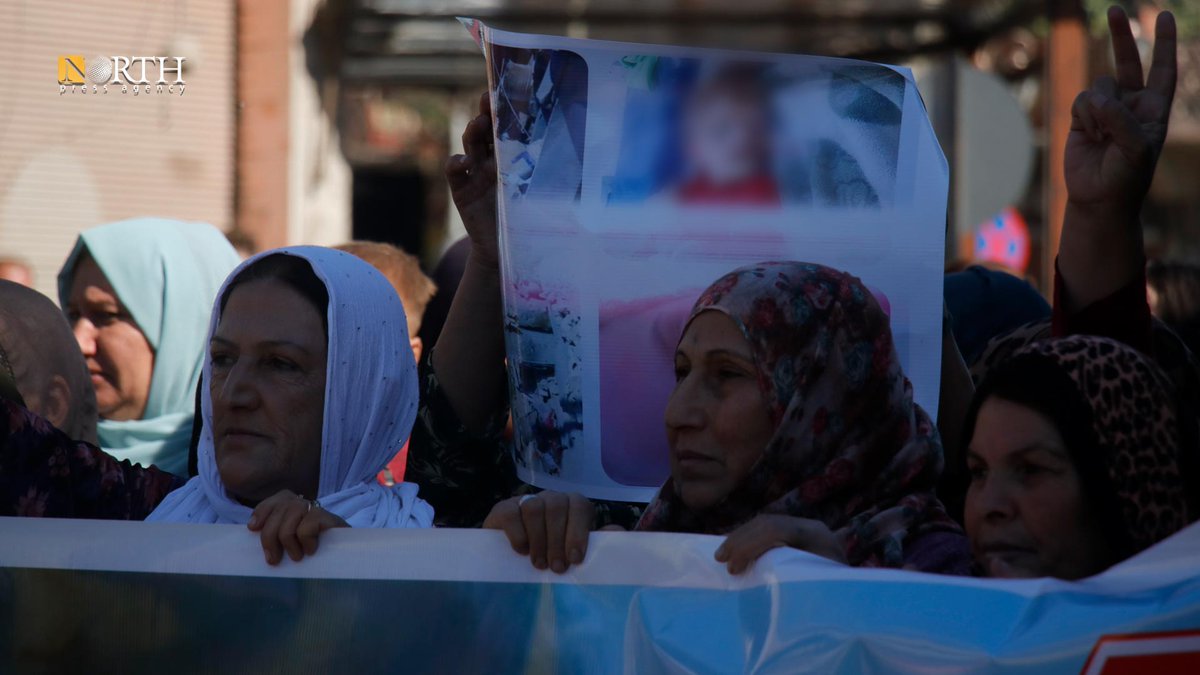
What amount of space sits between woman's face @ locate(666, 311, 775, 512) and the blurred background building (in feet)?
12.5

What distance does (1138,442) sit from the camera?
1786mm

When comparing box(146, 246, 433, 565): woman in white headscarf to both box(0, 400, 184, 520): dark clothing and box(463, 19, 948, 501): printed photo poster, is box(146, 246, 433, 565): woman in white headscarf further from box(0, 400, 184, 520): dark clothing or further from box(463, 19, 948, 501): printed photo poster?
box(463, 19, 948, 501): printed photo poster

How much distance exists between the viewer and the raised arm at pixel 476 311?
2633 mm

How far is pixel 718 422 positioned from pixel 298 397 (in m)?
0.76

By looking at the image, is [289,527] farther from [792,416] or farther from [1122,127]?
[1122,127]

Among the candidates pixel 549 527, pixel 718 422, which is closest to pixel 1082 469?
pixel 718 422

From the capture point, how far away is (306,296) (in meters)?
2.46

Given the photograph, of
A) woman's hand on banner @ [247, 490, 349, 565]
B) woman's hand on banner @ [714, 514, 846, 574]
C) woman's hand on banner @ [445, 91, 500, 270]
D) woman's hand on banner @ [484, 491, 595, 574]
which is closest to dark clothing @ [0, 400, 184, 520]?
woman's hand on banner @ [247, 490, 349, 565]

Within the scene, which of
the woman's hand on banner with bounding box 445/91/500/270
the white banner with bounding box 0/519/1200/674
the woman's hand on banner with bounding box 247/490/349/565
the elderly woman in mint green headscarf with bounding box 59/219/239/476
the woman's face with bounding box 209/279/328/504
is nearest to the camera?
the white banner with bounding box 0/519/1200/674

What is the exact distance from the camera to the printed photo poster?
2266 mm

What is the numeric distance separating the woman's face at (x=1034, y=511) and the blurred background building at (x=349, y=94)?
14.0ft

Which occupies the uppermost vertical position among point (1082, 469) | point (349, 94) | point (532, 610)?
point (349, 94)

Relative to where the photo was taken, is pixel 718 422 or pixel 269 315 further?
pixel 269 315

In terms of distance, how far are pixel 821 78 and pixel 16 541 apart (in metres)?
1.42
